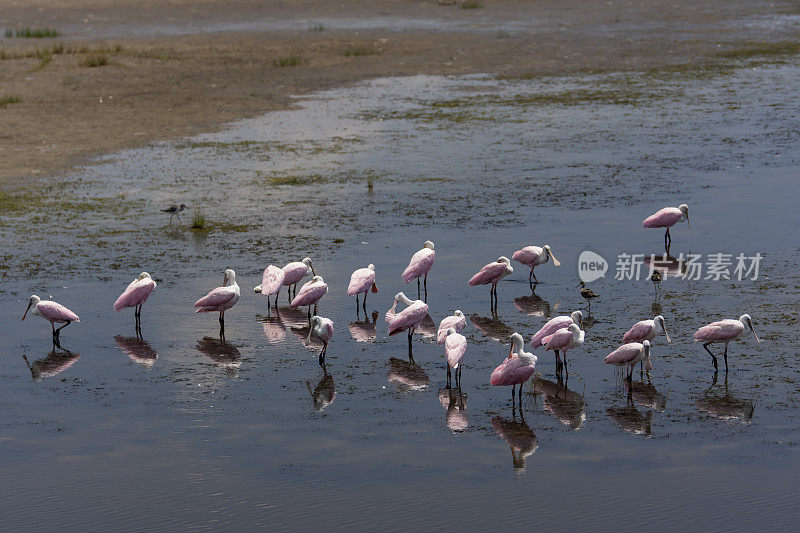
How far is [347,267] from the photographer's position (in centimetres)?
1762

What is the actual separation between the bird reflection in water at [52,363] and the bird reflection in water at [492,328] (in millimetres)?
5476

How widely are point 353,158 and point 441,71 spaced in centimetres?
1455

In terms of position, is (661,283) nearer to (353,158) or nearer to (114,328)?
(114,328)

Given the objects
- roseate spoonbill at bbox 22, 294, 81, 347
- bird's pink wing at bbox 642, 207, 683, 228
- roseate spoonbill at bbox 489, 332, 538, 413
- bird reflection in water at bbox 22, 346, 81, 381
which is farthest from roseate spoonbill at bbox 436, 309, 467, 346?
bird's pink wing at bbox 642, 207, 683, 228

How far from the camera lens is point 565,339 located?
1284 cm

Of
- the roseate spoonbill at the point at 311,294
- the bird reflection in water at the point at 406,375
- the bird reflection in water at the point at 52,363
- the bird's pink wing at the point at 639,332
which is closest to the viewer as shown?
the bird reflection in water at the point at 406,375

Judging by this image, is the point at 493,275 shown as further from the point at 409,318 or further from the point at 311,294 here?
the point at 311,294

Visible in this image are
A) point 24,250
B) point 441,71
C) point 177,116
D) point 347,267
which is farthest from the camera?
point 441,71

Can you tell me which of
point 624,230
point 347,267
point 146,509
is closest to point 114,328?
point 347,267

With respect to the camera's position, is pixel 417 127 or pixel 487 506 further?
pixel 417 127

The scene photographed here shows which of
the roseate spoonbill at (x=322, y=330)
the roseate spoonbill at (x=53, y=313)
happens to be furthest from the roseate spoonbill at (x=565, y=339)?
the roseate spoonbill at (x=53, y=313)

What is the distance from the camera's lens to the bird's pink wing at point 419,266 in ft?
53.1

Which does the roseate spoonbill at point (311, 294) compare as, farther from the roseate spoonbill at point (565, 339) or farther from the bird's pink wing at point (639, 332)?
the bird's pink wing at point (639, 332)

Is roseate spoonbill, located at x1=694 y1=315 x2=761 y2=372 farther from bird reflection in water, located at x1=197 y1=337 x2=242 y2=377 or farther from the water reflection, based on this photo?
bird reflection in water, located at x1=197 y1=337 x2=242 y2=377
